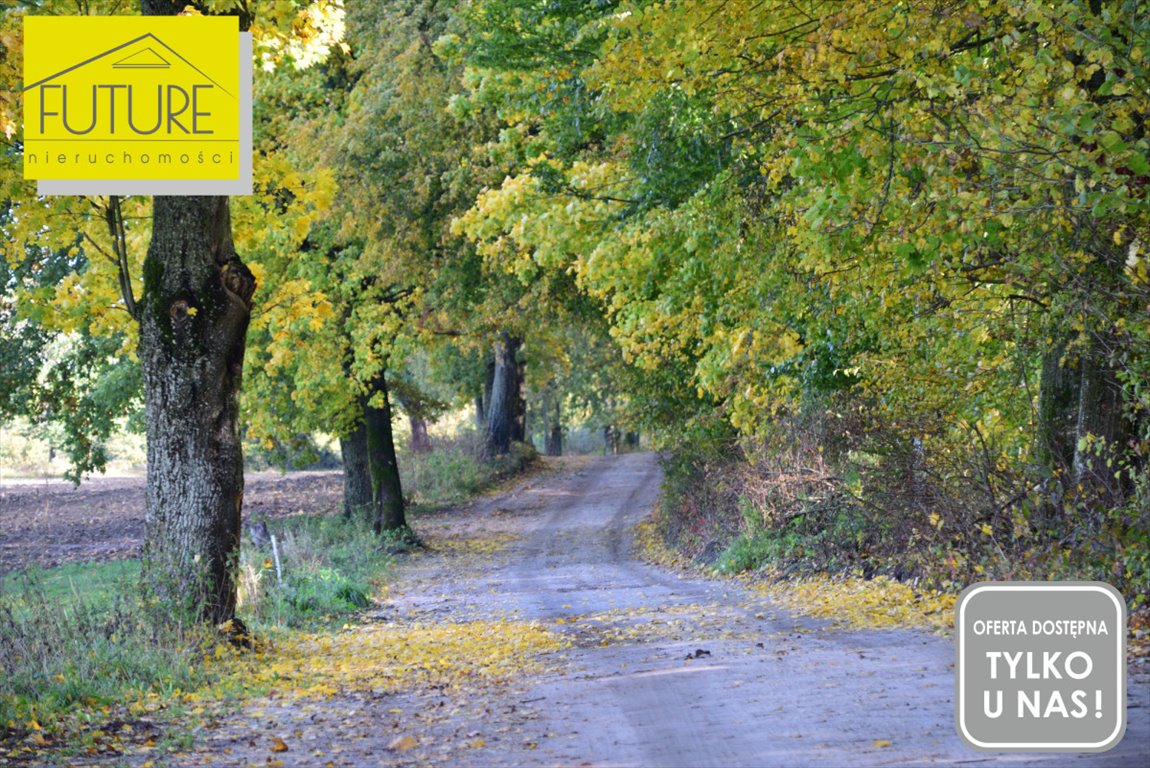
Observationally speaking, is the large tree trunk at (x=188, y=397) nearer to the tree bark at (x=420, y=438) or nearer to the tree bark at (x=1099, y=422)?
the tree bark at (x=1099, y=422)

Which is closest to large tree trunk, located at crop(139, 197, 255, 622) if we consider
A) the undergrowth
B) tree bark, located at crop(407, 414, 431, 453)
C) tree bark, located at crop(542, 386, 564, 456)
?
the undergrowth

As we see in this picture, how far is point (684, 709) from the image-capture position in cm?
769

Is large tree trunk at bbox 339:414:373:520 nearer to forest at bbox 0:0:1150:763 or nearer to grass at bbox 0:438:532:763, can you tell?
forest at bbox 0:0:1150:763

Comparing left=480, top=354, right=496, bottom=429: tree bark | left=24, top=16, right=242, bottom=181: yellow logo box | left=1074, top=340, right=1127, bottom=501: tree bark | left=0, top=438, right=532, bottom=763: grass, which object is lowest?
left=0, top=438, right=532, bottom=763: grass

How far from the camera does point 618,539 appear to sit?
2675cm

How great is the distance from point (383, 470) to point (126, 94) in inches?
593

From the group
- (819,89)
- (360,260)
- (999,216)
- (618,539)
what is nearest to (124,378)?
(360,260)

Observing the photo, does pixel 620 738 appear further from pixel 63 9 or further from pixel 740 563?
pixel 740 563

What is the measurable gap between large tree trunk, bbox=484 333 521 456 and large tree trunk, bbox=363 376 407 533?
13497mm

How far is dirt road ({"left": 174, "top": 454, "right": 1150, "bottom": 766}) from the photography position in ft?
21.4

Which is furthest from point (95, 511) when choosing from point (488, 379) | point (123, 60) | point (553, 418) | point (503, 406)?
point (123, 60)

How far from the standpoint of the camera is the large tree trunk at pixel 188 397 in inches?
442

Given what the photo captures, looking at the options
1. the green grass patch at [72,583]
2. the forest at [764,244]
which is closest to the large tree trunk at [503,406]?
the forest at [764,244]

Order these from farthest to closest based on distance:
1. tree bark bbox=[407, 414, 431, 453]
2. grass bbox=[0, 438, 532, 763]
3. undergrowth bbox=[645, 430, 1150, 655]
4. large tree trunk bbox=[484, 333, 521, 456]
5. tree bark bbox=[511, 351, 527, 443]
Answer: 1. tree bark bbox=[407, 414, 431, 453]
2. tree bark bbox=[511, 351, 527, 443]
3. large tree trunk bbox=[484, 333, 521, 456]
4. undergrowth bbox=[645, 430, 1150, 655]
5. grass bbox=[0, 438, 532, 763]
